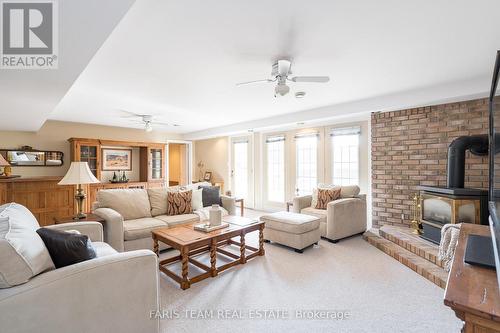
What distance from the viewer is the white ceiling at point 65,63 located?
121 cm

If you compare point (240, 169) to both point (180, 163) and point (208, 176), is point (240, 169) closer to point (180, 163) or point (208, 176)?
point (208, 176)

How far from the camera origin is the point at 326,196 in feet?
13.3

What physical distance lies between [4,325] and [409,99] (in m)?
4.32

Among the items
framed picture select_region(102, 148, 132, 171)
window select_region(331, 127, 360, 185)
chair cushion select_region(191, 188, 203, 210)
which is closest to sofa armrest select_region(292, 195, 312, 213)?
window select_region(331, 127, 360, 185)

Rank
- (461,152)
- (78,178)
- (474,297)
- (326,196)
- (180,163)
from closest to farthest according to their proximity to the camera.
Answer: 1. (474,297)
2. (78,178)
3. (461,152)
4. (326,196)
5. (180,163)

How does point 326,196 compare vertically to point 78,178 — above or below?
below

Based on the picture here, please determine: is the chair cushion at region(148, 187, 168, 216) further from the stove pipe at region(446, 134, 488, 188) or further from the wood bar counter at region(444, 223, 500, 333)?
the stove pipe at region(446, 134, 488, 188)

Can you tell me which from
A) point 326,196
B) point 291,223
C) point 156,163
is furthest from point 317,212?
point 156,163

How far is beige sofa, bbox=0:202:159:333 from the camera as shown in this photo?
113 centimetres

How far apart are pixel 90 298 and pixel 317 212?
324 centimetres

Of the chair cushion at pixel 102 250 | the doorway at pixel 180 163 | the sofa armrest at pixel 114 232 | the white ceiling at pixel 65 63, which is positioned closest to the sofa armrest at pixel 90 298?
the chair cushion at pixel 102 250

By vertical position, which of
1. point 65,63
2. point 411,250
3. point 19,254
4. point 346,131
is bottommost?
point 411,250

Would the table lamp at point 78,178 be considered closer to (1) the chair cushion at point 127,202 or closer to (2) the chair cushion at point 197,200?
(1) the chair cushion at point 127,202

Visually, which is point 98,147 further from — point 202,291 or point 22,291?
point 22,291
